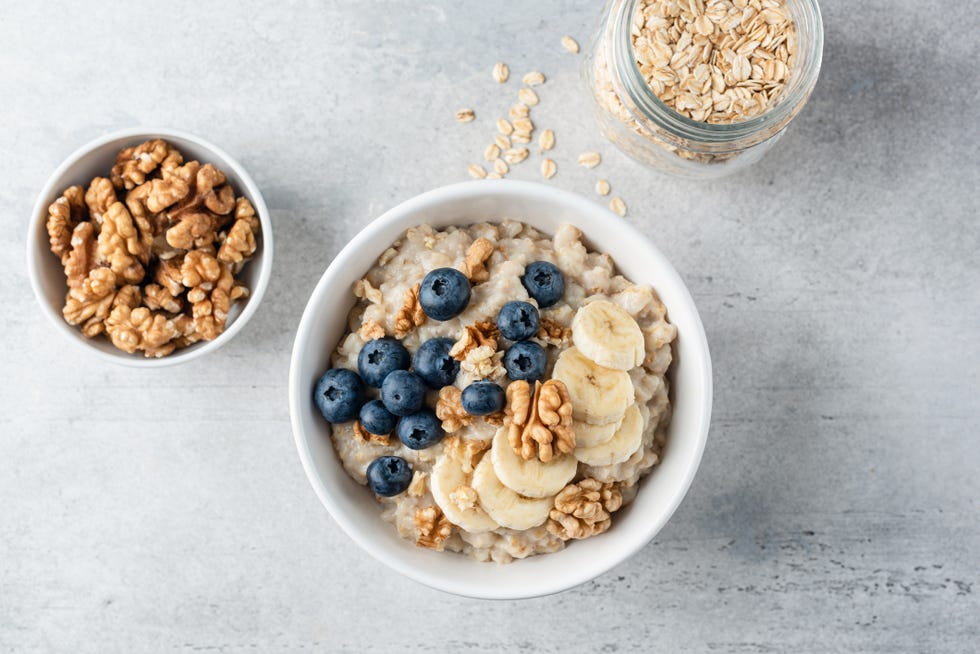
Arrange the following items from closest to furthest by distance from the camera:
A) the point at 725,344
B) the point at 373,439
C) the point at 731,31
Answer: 1. the point at 373,439
2. the point at 731,31
3. the point at 725,344

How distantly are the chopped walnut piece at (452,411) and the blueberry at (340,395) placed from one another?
171 millimetres

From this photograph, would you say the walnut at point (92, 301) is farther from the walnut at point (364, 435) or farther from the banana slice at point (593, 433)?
the banana slice at point (593, 433)

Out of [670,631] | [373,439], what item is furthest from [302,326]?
[670,631]

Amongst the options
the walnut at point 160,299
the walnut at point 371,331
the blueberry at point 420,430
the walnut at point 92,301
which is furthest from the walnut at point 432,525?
the walnut at point 92,301

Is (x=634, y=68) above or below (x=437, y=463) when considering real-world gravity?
above

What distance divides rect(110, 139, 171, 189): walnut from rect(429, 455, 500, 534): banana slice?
2.89ft

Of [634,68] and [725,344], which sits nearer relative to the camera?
[634,68]

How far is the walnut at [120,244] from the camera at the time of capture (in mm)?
1691

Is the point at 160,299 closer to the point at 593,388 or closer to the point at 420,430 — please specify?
the point at 420,430

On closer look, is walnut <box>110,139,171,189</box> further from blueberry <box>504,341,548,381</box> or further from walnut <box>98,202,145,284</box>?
blueberry <box>504,341,548,381</box>

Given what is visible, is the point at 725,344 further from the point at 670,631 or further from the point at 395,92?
the point at 395,92

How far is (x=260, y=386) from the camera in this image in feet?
6.23

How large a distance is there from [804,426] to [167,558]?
4.88ft

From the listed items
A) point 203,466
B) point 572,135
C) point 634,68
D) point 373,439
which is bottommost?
point 203,466
